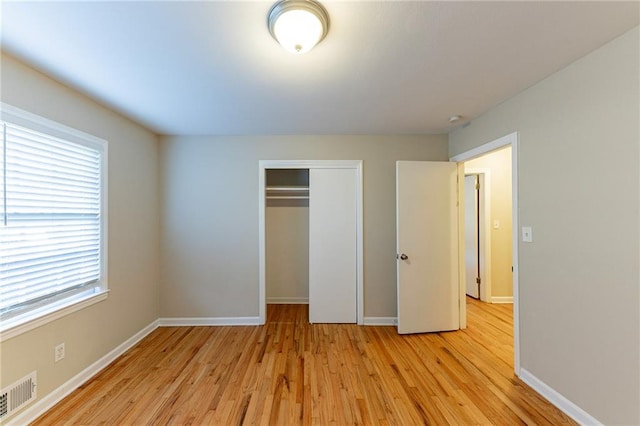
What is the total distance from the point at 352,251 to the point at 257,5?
2709 mm

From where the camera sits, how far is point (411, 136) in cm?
340

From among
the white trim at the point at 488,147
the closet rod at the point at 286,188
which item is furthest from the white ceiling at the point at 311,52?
the closet rod at the point at 286,188

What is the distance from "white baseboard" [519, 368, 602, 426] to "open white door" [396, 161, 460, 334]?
1.02 meters

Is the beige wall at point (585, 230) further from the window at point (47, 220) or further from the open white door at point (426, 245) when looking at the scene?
the window at point (47, 220)

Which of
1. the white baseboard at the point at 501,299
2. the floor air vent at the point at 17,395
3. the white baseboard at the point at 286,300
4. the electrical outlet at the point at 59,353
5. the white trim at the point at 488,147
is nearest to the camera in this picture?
Answer: the floor air vent at the point at 17,395

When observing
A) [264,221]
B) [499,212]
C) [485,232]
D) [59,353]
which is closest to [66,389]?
[59,353]

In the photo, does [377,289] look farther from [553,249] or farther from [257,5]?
[257,5]

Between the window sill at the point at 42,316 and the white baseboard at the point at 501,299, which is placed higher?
the window sill at the point at 42,316

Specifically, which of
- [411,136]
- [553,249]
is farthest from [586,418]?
[411,136]

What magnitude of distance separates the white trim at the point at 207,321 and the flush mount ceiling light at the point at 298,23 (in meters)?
3.06

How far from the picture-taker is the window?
1.69 metres

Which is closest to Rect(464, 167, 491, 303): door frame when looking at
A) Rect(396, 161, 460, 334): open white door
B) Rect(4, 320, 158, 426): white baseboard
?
Rect(396, 161, 460, 334): open white door

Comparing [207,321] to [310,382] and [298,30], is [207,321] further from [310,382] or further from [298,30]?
[298,30]

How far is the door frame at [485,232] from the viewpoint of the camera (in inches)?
163
